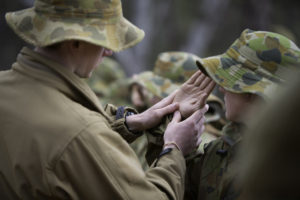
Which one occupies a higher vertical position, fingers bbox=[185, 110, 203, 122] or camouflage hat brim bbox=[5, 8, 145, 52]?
camouflage hat brim bbox=[5, 8, 145, 52]

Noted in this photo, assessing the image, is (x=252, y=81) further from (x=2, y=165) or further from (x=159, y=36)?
(x=159, y=36)

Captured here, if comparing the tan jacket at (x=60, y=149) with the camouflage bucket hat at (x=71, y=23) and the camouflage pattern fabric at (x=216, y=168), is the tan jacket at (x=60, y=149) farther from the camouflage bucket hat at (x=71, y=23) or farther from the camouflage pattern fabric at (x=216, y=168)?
the camouflage pattern fabric at (x=216, y=168)

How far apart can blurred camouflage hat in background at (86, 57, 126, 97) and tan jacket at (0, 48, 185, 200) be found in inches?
289

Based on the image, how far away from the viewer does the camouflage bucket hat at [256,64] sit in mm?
2635

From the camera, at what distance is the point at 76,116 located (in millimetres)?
2340

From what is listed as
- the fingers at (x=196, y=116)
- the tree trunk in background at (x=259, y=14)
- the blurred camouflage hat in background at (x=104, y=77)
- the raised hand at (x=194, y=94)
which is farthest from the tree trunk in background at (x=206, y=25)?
the fingers at (x=196, y=116)

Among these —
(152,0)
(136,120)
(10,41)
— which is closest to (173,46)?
(152,0)

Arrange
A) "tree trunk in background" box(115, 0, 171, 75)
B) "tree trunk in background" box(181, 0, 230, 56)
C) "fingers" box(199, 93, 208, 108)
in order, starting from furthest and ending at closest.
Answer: "tree trunk in background" box(115, 0, 171, 75), "tree trunk in background" box(181, 0, 230, 56), "fingers" box(199, 93, 208, 108)

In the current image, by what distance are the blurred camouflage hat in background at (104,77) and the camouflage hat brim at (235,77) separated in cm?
710

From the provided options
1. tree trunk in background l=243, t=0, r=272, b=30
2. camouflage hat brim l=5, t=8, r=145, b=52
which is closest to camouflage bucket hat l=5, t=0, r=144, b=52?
camouflage hat brim l=5, t=8, r=145, b=52

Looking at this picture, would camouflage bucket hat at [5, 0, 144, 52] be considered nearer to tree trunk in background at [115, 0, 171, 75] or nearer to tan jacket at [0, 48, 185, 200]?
tan jacket at [0, 48, 185, 200]

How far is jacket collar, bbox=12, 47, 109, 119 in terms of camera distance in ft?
8.05

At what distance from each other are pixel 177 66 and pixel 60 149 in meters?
2.93

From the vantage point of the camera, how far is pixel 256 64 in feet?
8.89
